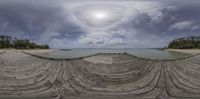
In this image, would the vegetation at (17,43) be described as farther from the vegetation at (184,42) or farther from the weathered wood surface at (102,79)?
the vegetation at (184,42)

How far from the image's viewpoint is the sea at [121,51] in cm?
180

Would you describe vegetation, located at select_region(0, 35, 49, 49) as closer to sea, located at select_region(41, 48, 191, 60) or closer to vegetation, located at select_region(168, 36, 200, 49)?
sea, located at select_region(41, 48, 191, 60)

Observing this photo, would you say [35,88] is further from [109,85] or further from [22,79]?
[109,85]

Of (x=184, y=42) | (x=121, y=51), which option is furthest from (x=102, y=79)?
(x=184, y=42)

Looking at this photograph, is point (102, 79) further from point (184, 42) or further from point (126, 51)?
point (184, 42)

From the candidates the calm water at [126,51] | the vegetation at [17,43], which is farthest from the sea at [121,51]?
the vegetation at [17,43]

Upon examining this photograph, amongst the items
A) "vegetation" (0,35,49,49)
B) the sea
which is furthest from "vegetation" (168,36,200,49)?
"vegetation" (0,35,49,49)

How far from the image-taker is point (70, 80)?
1.84 meters

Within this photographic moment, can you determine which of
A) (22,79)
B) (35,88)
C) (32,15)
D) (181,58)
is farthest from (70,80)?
(181,58)

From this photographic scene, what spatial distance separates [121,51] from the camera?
6.04 feet

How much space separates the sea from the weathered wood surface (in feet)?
0.14

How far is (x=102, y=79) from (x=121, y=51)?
0.32 meters

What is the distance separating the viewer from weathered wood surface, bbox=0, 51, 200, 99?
182 centimetres

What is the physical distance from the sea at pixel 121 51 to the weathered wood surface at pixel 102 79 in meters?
0.04
